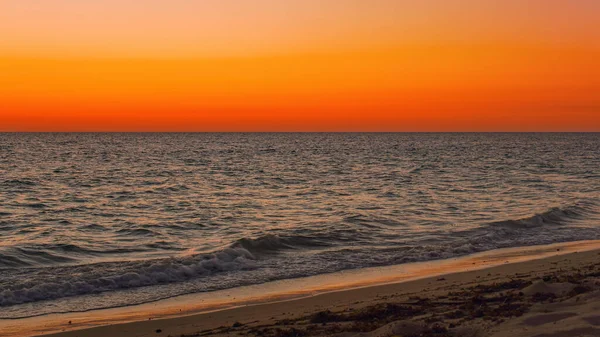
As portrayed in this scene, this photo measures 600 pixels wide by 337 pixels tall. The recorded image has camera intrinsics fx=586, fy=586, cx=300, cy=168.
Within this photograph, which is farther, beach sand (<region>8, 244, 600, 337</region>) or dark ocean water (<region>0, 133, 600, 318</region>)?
dark ocean water (<region>0, 133, 600, 318</region>)

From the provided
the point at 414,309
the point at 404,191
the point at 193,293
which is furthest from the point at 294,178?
the point at 414,309

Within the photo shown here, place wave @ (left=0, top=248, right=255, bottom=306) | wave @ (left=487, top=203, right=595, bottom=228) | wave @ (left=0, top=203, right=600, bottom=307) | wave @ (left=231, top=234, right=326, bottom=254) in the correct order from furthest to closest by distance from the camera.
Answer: wave @ (left=487, top=203, right=595, bottom=228) → wave @ (left=231, top=234, right=326, bottom=254) → wave @ (left=0, top=203, right=600, bottom=307) → wave @ (left=0, top=248, right=255, bottom=306)

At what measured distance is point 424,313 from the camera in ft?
29.0

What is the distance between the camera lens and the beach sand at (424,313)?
760cm

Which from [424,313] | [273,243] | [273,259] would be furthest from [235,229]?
[424,313]

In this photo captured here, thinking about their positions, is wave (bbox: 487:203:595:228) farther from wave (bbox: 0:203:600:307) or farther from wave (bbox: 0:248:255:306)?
wave (bbox: 0:248:255:306)

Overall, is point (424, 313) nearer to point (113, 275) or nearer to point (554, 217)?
point (113, 275)

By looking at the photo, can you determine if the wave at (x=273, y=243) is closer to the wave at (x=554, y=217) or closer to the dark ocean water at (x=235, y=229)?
the dark ocean water at (x=235, y=229)

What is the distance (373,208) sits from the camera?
25438 mm

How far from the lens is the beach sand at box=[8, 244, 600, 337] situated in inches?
299

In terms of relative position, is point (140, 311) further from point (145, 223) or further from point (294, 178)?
point (294, 178)

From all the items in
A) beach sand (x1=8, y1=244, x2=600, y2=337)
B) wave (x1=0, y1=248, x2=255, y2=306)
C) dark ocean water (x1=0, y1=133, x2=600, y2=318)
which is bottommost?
dark ocean water (x1=0, y1=133, x2=600, y2=318)

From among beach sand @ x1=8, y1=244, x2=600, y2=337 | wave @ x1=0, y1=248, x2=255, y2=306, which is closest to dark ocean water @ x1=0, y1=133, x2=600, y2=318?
wave @ x1=0, y1=248, x2=255, y2=306

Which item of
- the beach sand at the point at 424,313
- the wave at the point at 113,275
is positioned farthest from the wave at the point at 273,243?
the beach sand at the point at 424,313
